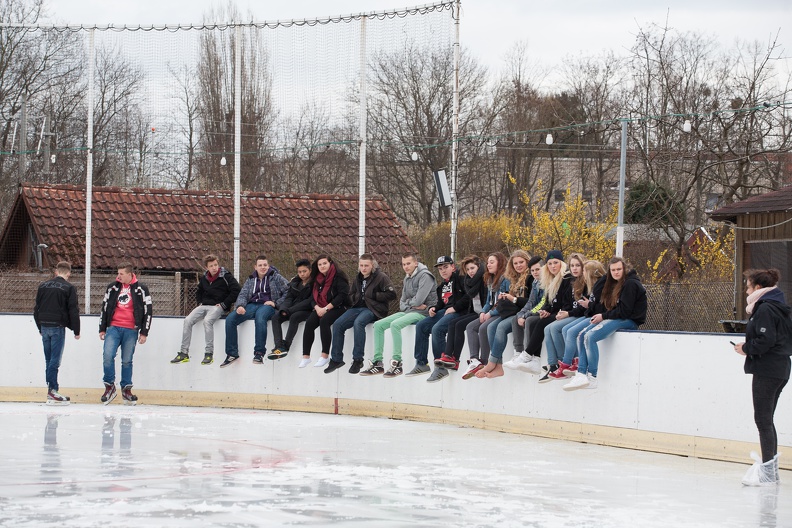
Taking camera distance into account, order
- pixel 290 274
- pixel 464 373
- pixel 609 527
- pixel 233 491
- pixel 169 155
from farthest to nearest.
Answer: pixel 290 274 < pixel 169 155 < pixel 464 373 < pixel 233 491 < pixel 609 527

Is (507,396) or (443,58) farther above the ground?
(443,58)

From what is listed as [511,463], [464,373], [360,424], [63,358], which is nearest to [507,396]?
[464,373]

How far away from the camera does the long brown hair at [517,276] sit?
11.7 m

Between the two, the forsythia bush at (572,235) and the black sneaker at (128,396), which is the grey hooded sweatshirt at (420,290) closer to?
the black sneaker at (128,396)

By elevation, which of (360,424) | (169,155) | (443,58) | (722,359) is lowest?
(360,424)

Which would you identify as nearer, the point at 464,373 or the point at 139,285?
the point at 464,373

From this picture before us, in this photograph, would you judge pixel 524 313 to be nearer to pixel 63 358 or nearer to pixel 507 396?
pixel 507 396

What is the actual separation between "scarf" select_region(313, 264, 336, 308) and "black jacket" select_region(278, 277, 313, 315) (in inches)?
5.4

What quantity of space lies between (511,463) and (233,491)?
266cm

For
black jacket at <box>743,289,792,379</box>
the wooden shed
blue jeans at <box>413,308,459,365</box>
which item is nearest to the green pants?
blue jeans at <box>413,308,459,365</box>

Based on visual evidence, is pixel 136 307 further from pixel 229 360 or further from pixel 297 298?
pixel 297 298

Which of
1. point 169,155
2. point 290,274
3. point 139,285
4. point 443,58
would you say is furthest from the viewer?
point 290,274

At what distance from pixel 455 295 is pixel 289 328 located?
2582 millimetres

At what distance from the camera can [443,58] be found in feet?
51.7
